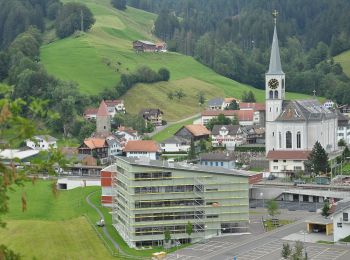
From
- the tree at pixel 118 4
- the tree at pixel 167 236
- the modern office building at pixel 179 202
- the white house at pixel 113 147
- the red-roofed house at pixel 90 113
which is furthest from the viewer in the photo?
the tree at pixel 118 4

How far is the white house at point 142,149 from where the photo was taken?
73875 mm

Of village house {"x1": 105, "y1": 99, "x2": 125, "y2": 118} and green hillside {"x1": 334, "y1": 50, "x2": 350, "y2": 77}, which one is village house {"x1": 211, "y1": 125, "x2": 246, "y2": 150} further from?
green hillside {"x1": 334, "y1": 50, "x2": 350, "y2": 77}

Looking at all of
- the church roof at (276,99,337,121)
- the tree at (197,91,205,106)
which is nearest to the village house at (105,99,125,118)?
the tree at (197,91,205,106)

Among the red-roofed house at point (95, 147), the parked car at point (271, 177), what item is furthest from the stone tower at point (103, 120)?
the parked car at point (271, 177)

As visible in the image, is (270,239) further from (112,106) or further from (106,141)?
(112,106)

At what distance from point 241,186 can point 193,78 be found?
73.1m

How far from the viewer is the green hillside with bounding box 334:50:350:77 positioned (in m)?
129

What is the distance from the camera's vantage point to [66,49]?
4690 inches

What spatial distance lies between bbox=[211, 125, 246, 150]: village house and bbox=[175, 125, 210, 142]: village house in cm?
222

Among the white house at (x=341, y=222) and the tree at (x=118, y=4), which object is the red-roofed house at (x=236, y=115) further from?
the tree at (x=118, y=4)

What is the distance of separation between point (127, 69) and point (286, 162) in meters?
48.3

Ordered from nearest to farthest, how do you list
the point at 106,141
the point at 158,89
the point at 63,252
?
1. the point at 63,252
2. the point at 106,141
3. the point at 158,89

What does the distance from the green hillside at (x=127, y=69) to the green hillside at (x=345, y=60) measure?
15816 millimetres

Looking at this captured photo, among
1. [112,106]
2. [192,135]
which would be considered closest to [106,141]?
[192,135]
